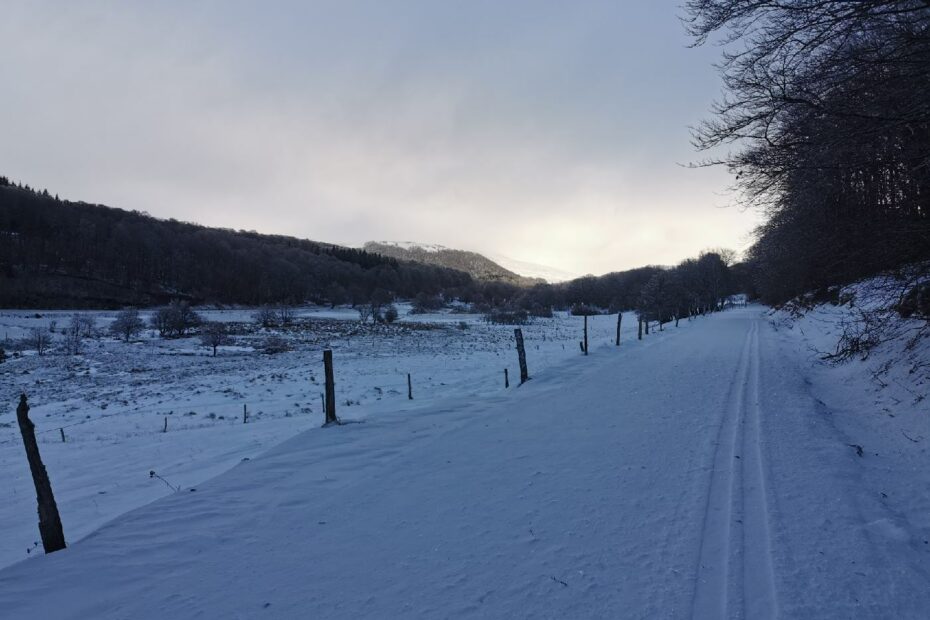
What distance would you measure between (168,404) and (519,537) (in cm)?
1746

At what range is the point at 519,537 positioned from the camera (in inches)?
154

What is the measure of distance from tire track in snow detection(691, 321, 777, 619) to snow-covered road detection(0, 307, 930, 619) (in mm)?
17

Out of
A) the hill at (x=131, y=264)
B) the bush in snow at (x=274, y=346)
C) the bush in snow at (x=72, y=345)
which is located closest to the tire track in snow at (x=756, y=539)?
the bush in snow at (x=274, y=346)

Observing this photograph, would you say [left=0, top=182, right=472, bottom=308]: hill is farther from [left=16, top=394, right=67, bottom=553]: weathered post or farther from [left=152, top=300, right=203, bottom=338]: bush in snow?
[left=16, top=394, right=67, bottom=553]: weathered post

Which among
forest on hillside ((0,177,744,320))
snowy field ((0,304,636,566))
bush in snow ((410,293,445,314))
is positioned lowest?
snowy field ((0,304,636,566))

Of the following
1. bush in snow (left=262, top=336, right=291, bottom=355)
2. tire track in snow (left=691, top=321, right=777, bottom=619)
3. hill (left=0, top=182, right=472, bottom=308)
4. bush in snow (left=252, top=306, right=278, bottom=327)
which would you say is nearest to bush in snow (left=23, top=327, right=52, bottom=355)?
bush in snow (left=262, top=336, right=291, bottom=355)

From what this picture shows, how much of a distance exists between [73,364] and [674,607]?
36676mm

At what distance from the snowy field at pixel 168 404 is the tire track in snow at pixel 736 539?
265 inches

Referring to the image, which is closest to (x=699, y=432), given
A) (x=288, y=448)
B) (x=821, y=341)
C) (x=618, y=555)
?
(x=618, y=555)

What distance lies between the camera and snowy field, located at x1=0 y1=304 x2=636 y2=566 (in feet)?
24.3

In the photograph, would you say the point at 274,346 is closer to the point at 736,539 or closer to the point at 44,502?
the point at 44,502

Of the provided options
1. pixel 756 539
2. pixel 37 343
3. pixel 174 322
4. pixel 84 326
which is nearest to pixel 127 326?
pixel 174 322

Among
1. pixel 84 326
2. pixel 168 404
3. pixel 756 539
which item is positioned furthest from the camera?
pixel 84 326

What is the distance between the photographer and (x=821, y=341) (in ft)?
52.6
